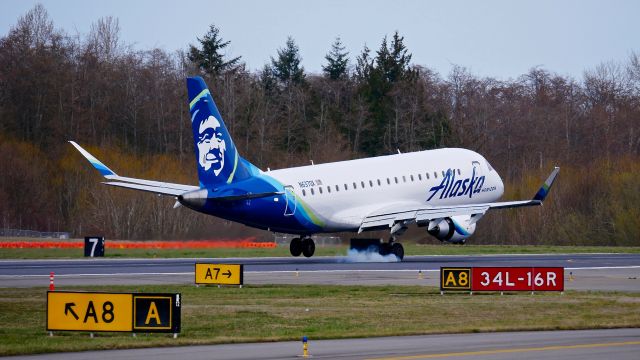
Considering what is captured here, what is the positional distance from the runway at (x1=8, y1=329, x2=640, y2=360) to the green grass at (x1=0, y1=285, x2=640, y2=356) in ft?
3.43

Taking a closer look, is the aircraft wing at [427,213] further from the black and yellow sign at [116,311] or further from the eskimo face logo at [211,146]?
the black and yellow sign at [116,311]

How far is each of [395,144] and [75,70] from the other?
3219 cm

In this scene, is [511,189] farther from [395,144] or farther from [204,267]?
[204,267]

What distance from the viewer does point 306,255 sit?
60.5 metres

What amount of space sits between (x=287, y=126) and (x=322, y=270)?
69879 mm

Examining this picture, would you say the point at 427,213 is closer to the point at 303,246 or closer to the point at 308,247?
the point at 308,247

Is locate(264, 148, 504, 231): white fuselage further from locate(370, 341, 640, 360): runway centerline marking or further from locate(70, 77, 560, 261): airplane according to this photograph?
locate(370, 341, 640, 360): runway centerline marking

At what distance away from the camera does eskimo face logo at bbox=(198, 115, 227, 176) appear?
170 ft

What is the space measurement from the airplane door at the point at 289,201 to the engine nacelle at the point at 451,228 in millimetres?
6812

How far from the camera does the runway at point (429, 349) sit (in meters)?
24.6

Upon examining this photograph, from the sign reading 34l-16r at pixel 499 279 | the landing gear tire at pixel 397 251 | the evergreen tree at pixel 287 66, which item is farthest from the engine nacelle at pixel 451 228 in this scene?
the evergreen tree at pixel 287 66

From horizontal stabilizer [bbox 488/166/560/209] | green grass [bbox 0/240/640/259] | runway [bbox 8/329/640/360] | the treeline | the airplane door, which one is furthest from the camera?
the treeline

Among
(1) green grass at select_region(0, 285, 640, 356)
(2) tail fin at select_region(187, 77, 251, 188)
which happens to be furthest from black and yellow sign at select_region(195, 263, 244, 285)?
(2) tail fin at select_region(187, 77, 251, 188)

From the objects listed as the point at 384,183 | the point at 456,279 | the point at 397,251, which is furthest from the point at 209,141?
the point at 456,279
